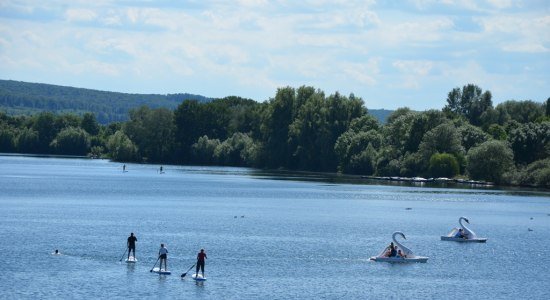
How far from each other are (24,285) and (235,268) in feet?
38.8

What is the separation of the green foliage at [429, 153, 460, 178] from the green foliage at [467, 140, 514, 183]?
4.78m

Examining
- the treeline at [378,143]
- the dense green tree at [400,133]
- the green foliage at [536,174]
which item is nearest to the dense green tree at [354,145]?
the treeline at [378,143]

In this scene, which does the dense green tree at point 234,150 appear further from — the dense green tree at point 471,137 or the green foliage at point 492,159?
the green foliage at point 492,159

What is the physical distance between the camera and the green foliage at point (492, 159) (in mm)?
136250

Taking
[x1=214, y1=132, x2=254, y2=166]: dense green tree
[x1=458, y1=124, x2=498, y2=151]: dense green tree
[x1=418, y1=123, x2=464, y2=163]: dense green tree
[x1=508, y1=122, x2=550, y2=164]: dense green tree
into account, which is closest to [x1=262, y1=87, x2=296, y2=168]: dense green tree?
[x1=214, y1=132, x2=254, y2=166]: dense green tree

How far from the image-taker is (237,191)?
115 metres

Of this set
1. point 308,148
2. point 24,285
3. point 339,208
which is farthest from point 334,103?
point 24,285

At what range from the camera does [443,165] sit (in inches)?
5709

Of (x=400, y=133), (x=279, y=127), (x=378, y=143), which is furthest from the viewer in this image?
(x=279, y=127)

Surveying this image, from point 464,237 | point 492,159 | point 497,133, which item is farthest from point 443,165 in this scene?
point 464,237

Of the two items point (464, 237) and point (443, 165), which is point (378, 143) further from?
point (464, 237)

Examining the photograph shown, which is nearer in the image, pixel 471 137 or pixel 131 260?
pixel 131 260

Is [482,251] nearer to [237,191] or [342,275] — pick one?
[342,275]

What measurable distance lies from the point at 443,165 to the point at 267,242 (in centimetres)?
8644
